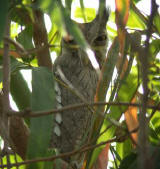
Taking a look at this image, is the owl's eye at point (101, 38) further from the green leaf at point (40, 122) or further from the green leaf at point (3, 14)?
the green leaf at point (3, 14)

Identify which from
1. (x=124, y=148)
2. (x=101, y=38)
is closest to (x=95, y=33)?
(x=101, y=38)

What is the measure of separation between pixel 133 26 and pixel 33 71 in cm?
46

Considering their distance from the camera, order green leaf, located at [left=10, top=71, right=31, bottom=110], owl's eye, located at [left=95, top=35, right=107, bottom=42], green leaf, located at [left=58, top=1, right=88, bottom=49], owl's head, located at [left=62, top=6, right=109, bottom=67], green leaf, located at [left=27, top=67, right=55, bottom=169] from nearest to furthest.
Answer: green leaf, located at [left=58, top=1, right=88, bottom=49] < green leaf, located at [left=27, top=67, right=55, bottom=169] < green leaf, located at [left=10, top=71, right=31, bottom=110] < owl's head, located at [left=62, top=6, right=109, bottom=67] < owl's eye, located at [left=95, top=35, right=107, bottom=42]

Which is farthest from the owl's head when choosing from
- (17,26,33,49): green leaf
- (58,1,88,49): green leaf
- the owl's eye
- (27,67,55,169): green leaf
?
(58,1,88,49): green leaf

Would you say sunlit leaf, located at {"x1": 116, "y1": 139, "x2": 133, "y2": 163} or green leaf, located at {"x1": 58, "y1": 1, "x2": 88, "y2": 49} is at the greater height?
green leaf, located at {"x1": 58, "y1": 1, "x2": 88, "y2": 49}

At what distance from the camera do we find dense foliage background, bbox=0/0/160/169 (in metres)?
0.66

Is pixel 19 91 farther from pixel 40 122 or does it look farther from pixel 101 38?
pixel 40 122

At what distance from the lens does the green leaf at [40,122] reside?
865 mm

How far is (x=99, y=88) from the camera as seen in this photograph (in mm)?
1050

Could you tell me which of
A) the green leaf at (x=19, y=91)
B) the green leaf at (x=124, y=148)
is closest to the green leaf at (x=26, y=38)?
the green leaf at (x=19, y=91)

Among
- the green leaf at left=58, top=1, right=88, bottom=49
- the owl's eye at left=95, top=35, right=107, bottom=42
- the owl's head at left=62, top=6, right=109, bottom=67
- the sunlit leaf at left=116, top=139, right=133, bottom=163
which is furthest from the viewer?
the owl's eye at left=95, top=35, right=107, bottom=42

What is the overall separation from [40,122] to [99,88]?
22cm

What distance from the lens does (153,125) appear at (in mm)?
1404

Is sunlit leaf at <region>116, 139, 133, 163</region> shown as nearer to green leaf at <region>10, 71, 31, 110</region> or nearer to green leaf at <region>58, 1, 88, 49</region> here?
green leaf at <region>10, 71, 31, 110</region>
